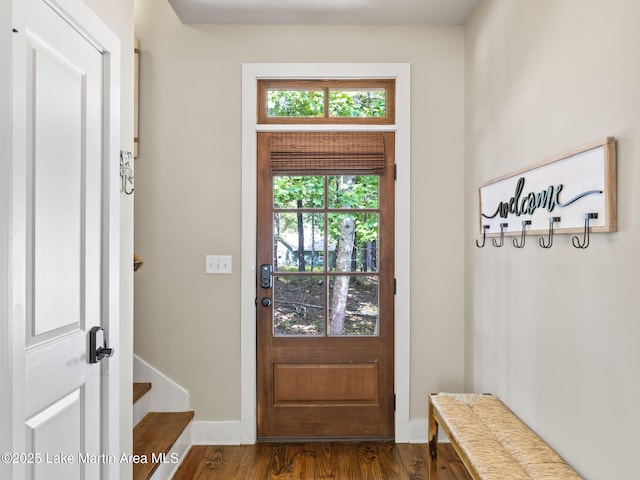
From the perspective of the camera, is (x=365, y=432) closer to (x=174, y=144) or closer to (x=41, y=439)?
(x=41, y=439)

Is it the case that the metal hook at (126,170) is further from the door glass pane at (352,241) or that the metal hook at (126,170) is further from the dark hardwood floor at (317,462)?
the dark hardwood floor at (317,462)

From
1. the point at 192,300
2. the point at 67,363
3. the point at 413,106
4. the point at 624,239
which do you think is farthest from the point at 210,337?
the point at 624,239

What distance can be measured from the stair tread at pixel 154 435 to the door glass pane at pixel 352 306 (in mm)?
1088

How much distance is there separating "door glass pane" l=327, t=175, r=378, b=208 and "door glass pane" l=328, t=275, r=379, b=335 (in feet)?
1.55

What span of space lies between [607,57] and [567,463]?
56.5 inches

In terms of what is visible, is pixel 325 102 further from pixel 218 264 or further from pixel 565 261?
pixel 565 261

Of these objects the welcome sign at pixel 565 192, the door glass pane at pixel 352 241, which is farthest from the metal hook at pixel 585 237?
the door glass pane at pixel 352 241

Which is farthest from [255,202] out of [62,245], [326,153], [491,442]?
[491,442]

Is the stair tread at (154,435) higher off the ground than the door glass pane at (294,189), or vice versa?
the door glass pane at (294,189)

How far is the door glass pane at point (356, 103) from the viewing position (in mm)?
2816

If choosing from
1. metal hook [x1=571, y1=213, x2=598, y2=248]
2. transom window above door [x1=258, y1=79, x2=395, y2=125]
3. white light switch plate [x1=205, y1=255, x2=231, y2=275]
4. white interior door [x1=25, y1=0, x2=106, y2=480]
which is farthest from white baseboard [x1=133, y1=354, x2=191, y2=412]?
metal hook [x1=571, y1=213, x2=598, y2=248]

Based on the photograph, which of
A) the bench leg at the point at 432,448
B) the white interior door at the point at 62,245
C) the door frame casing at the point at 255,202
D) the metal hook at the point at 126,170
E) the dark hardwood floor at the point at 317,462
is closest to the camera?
the white interior door at the point at 62,245

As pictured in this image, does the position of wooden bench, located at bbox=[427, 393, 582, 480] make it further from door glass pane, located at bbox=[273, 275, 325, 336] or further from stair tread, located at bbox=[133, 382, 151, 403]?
stair tread, located at bbox=[133, 382, 151, 403]

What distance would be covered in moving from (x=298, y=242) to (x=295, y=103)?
0.90 metres
